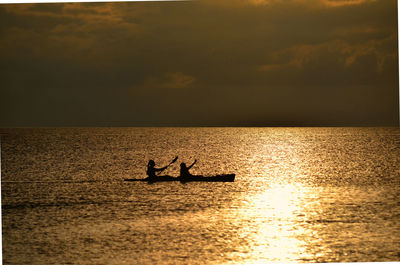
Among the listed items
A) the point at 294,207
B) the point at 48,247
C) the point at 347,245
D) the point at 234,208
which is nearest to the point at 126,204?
the point at 234,208

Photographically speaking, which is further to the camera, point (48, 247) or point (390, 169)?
point (390, 169)

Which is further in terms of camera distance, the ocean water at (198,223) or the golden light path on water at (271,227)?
the ocean water at (198,223)

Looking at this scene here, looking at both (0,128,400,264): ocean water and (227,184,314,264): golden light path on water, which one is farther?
(0,128,400,264): ocean water

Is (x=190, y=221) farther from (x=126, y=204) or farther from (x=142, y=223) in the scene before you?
(x=126, y=204)

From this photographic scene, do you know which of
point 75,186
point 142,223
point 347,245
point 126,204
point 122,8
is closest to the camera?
point 347,245

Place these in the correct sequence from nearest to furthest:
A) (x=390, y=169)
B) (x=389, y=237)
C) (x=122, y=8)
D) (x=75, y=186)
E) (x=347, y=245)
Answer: (x=347, y=245) < (x=389, y=237) < (x=75, y=186) < (x=122, y=8) < (x=390, y=169)

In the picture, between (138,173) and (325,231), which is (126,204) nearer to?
(325,231)

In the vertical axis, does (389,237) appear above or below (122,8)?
below

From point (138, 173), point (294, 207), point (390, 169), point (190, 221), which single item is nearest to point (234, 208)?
point (294, 207)

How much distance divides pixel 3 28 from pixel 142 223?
40.3m

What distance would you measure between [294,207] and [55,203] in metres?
11.4

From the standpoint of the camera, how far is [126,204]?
85.3 feet

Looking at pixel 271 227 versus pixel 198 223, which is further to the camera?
pixel 198 223

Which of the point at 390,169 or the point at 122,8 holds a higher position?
the point at 122,8
